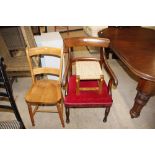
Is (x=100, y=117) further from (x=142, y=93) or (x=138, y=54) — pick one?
(x=138, y=54)

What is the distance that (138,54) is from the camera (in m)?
1.88

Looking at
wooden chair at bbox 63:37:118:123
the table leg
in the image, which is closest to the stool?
wooden chair at bbox 63:37:118:123

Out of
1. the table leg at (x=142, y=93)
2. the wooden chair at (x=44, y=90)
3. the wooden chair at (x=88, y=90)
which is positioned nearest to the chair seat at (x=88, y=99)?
the wooden chair at (x=88, y=90)

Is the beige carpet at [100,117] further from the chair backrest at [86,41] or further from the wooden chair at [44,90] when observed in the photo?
the chair backrest at [86,41]

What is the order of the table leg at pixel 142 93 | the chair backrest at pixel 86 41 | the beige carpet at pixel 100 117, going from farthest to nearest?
the beige carpet at pixel 100 117 < the chair backrest at pixel 86 41 < the table leg at pixel 142 93

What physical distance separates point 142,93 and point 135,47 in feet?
1.91

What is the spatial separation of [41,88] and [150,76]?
1.23m

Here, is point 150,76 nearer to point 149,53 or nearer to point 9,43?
point 149,53

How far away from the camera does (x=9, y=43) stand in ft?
8.05

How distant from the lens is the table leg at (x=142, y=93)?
68.8 inches

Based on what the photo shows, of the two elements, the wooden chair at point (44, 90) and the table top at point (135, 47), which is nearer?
the table top at point (135, 47)

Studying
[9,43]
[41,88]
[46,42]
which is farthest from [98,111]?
[9,43]

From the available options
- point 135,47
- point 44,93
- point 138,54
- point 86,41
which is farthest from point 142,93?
point 44,93

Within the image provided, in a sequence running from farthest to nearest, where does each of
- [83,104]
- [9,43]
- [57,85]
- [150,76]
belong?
[9,43] → [57,85] → [83,104] → [150,76]
